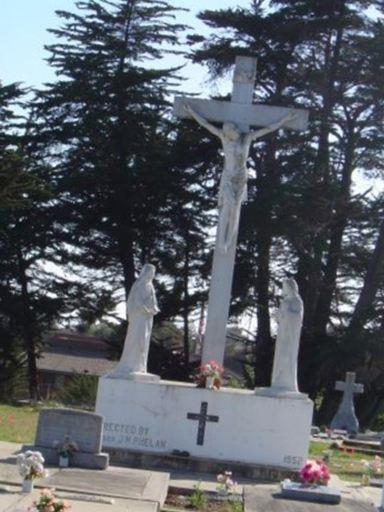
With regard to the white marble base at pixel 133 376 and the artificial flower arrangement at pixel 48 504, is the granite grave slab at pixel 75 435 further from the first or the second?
the artificial flower arrangement at pixel 48 504

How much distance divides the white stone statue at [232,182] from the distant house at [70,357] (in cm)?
2948

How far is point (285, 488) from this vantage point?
352 inches

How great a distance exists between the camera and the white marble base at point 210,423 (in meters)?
13.2

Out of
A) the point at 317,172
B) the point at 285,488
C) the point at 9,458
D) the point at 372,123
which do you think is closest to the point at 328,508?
the point at 285,488

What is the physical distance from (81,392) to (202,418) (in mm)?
12755

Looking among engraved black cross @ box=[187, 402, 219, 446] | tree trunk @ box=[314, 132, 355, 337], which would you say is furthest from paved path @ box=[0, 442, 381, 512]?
tree trunk @ box=[314, 132, 355, 337]

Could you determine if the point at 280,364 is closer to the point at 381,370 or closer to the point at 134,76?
the point at 381,370

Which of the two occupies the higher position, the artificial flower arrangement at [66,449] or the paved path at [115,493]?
the artificial flower arrangement at [66,449]

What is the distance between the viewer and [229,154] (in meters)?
16.1

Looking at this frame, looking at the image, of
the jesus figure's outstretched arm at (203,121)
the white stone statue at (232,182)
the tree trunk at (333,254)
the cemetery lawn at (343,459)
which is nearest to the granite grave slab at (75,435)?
the cemetery lawn at (343,459)

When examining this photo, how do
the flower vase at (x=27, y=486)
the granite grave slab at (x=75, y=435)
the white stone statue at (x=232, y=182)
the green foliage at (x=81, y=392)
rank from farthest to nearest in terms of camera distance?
the green foliage at (x=81, y=392), the white stone statue at (x=232, y=182), the granite grave slab at (x=75, y=435), the flower vase at (x=27, y=486)

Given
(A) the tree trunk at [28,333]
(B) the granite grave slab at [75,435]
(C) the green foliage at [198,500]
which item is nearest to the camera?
(C) the green foliage at [198,500]

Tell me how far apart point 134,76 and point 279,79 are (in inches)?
186

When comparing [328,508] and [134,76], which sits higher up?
[134,76]
